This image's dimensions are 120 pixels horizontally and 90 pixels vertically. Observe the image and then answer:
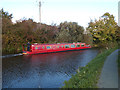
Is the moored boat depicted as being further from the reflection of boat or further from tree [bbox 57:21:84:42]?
tree [bbox 57:21:84:42]

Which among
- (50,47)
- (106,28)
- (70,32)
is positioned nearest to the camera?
(50,47)

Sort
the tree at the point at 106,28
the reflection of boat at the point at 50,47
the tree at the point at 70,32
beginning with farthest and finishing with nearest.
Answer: the tree at the point at 70,32
the tree at the point at 106,28
the reflection of boat at the point at 50,47

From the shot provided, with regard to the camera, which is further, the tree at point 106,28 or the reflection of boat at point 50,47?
the tree at point 106,28

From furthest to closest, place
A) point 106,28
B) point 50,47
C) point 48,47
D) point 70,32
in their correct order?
1. point 70,32
2. point 106,28
3. point 50,47
4. point 48,47

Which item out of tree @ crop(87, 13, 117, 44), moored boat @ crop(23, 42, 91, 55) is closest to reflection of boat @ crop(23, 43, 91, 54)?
moored boat @ crop(23, 42, 91, 55)

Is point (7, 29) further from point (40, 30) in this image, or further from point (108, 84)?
point (108, 84)

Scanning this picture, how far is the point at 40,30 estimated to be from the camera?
3142 centimetres

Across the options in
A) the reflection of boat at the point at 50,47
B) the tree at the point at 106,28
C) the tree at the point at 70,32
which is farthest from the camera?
the tree at the point at 70,32

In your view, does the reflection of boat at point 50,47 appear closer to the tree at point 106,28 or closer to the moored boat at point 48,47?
the moored boat at point 48,47

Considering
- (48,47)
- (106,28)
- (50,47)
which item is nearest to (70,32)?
(106,28)

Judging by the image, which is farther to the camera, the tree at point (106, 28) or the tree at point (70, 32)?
the tree at point (70, 32)

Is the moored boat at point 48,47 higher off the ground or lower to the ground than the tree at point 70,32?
lower

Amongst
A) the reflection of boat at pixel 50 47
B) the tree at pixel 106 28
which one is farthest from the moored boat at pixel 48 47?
the tree at pixel 106 28

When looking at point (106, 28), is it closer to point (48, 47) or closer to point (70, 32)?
point (70, 32)
